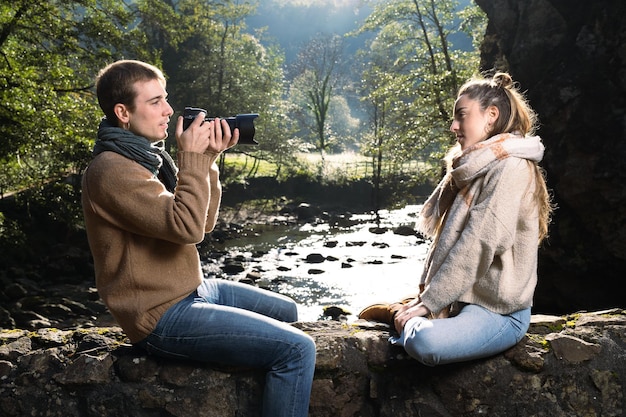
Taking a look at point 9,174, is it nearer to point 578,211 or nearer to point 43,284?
point 43,284

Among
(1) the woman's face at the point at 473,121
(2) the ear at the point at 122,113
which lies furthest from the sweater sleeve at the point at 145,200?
(1) the woman's face at the point at 473,121

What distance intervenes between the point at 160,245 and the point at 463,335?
1.20 meters

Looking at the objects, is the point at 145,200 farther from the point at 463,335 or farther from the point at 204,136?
the point at 463,335

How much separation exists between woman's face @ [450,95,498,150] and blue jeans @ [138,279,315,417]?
1.20m

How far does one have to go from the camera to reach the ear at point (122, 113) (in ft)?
7.04

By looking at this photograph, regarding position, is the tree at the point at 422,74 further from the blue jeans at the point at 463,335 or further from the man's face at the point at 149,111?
the man's face at the point at 149,111

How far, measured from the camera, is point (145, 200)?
1970 mm

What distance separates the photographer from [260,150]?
28000mm

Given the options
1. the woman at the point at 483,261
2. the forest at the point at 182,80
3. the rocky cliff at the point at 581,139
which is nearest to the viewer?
the woman at the point at 483,261

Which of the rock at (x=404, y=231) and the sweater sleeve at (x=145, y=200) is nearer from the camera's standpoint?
the sweater sleeve at (x=145, y=200)

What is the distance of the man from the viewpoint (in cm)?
199

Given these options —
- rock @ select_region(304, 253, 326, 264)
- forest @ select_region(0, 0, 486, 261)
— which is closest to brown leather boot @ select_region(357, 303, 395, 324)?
forest @ select_region(0, 0, 486, 261)

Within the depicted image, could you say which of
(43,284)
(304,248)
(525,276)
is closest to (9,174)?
(43,284)

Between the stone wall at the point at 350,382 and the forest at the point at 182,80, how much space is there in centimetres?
827
